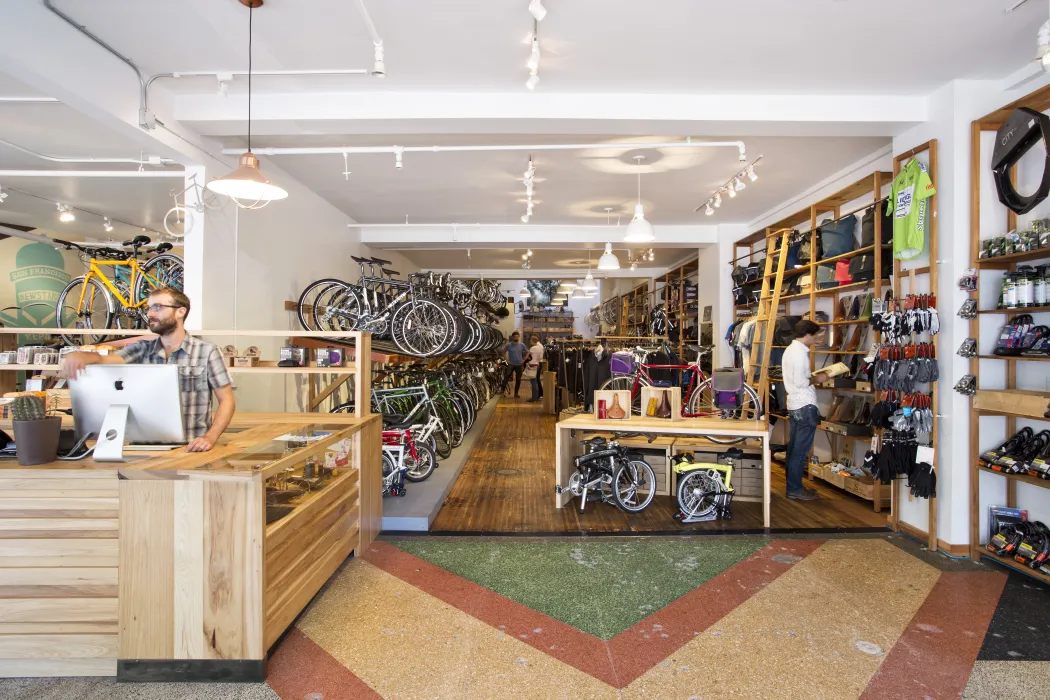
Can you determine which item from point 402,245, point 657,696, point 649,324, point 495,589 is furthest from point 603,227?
point 657,696

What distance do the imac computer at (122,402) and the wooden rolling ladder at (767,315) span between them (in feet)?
17.8

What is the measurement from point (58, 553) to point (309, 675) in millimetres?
1150

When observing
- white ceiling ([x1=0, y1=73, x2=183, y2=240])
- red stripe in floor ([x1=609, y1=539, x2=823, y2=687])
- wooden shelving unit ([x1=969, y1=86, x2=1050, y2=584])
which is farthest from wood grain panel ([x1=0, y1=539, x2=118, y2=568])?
wooden shelving unit ([x1=969, y1=86, x2=1050, y2=584])

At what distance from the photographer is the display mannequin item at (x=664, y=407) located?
16.0ft

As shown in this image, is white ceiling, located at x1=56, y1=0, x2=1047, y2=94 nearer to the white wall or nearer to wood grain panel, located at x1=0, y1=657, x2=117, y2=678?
the white wall

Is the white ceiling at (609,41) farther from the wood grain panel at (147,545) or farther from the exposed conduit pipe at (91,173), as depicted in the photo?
the wood grain panel at (147,545)

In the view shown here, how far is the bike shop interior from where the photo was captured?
2.31 metres

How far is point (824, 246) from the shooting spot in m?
5.61

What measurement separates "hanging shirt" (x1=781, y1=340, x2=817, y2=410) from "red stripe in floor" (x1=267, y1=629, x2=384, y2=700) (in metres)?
4.27

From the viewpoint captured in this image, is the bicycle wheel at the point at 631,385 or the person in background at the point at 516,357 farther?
the person in background at the point at 516,357

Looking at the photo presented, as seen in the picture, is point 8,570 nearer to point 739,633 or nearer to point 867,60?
point 739,633

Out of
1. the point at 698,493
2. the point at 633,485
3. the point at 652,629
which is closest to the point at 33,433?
the point at 652,629

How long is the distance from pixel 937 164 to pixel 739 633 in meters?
3.41

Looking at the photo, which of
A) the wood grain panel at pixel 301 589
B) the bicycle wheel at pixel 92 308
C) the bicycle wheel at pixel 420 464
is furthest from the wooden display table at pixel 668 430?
the bicycle wheel at pixel 92 308
